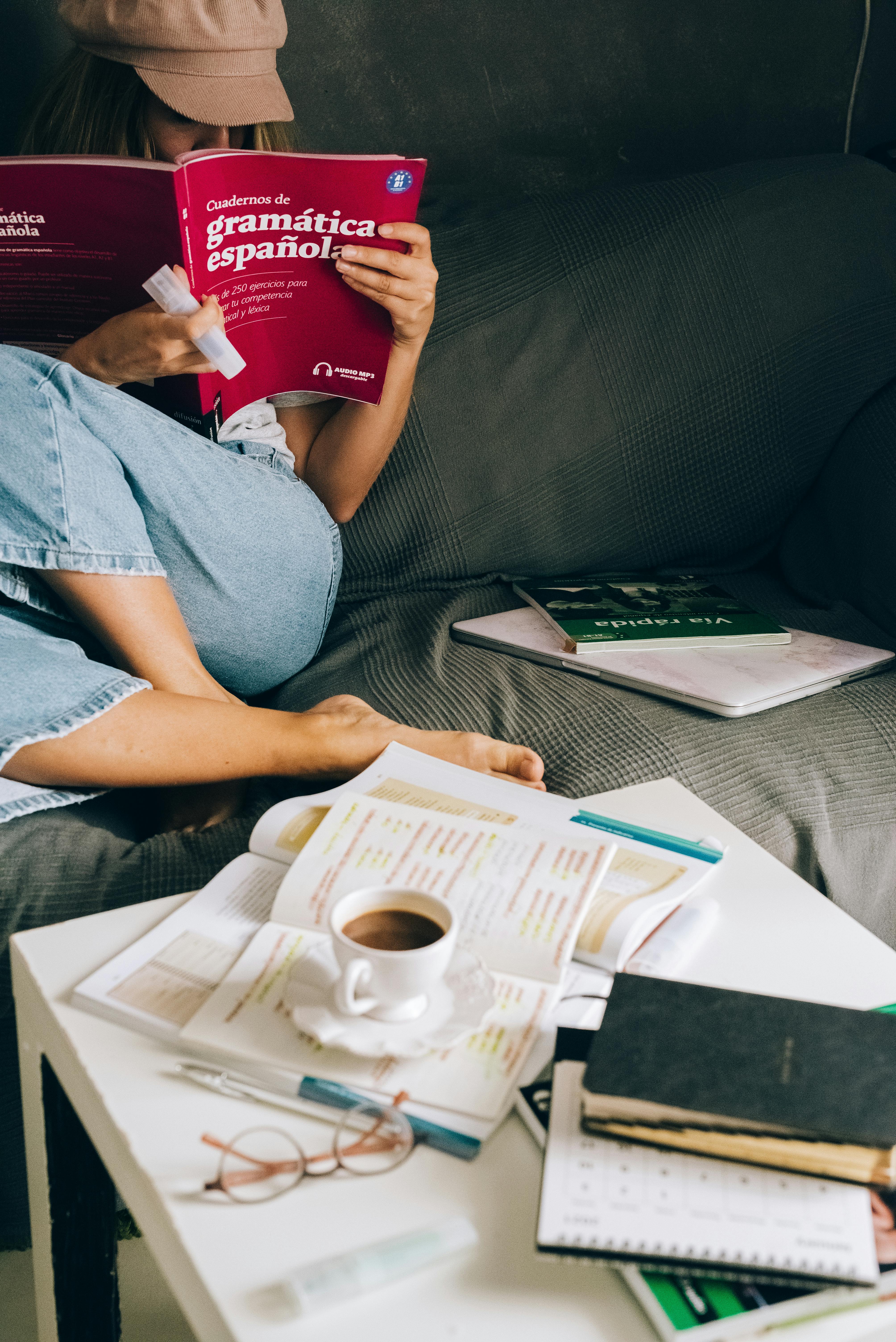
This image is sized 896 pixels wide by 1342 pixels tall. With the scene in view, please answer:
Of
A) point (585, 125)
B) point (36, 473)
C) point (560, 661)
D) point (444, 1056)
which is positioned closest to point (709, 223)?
point (585, 125)

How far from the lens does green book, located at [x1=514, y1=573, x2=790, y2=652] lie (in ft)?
3.91

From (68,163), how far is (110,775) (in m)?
0.51

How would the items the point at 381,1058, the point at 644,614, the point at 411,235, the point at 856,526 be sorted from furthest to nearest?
the point at 856,526, the point at 644,614, the point at 411,235, the point at 381,1058

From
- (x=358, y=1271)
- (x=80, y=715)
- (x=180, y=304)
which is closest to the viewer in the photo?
(x=358, y=1271)

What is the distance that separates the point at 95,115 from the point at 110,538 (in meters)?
0.49

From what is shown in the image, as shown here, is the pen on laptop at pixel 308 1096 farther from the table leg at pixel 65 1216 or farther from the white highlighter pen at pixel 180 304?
the white highlighter pen at pixel 180 304

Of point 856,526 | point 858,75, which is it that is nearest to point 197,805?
point 856,526

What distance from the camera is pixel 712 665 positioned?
3.78 feet

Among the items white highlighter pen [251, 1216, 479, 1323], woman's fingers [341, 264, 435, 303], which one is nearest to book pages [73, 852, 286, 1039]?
white highlighter pen [251, 1216, 479, 1323]

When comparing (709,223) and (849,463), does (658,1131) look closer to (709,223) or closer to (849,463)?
(849,463)

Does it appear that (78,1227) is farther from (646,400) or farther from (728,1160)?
(646,400)

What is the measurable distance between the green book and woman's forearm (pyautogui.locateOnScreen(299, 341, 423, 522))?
9.5 inches

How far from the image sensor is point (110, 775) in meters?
0.89

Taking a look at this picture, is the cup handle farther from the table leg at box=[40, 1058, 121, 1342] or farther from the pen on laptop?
the table leg at box=[40, 1058, 121, 1342]
